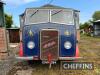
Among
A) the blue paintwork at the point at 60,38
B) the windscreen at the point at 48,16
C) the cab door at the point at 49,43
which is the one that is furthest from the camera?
the windscreen at the point at 48,16

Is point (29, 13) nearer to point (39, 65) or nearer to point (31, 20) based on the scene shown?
point (31, 20)

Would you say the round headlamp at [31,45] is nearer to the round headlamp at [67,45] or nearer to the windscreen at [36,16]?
the windscreen at [36,16]

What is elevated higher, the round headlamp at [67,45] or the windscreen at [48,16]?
the windscreen at [48,16]

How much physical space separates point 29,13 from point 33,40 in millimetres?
1448

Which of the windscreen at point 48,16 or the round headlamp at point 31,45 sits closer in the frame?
the round headlamp at point 31,45

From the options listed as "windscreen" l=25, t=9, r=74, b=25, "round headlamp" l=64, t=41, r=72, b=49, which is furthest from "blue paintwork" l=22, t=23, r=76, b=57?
"windscreen" l=25, t=9, r=74, b=25

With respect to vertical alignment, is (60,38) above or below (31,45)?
above

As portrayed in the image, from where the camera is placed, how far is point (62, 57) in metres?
10.7

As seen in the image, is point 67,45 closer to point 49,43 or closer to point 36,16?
point 49,43

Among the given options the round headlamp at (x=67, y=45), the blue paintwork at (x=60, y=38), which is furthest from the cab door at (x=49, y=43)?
the round headlamp at (x=67, y=45)

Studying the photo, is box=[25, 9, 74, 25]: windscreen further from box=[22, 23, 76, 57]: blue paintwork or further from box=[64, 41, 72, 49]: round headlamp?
box=[64, 41, 72, 49]: round headlamp

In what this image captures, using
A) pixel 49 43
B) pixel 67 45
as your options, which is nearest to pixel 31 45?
pixel 49 43

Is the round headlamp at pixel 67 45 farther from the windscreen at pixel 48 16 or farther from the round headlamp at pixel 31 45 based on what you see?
the round headlamp at pixel 31 45

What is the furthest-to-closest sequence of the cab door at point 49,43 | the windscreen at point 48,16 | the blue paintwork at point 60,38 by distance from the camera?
1. the windscreen at point 48,16
2. the blue paintwork at point 60,38
3. the cab door at point 49,43
